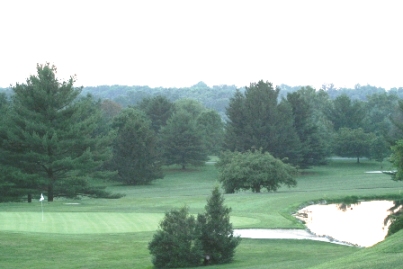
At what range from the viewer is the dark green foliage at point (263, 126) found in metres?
75.6

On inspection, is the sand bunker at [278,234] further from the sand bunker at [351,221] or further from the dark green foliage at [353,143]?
the dark green foliage at [353,143]

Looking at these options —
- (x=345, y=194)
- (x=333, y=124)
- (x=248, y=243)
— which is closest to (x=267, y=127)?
(x=333, y=124)

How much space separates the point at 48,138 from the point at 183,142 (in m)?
33.5

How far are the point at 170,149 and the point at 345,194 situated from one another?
37.3 meters

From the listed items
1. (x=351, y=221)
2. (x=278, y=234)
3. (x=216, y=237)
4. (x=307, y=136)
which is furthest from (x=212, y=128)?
(x=216, y=237)

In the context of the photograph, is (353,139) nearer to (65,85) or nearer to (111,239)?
(65,85)

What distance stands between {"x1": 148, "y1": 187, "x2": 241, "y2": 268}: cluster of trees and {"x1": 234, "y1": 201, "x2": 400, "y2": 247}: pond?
4.39 meters

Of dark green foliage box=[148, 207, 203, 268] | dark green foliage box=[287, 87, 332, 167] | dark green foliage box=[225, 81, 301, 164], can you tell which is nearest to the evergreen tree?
dark green foliage box=[225, 81, 301, 164]

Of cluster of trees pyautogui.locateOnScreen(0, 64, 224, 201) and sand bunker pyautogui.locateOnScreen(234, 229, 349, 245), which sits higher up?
cluster of trees pyautogui.locateOnScreen(0, 64, 224, 201)

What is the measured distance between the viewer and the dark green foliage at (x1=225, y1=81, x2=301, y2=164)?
75625 millimetres

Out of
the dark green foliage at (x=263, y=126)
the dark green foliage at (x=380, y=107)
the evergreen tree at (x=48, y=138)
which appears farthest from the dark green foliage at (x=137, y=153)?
the dark green foliage at (x=380, y=107)

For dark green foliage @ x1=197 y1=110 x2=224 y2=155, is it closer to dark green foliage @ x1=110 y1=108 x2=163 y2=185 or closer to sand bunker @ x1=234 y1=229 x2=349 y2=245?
dark green foliage @ x1=110 y1=108 x2=163 y2=185

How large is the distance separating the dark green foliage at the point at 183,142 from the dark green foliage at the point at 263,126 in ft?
16.6

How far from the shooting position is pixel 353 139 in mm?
81625
